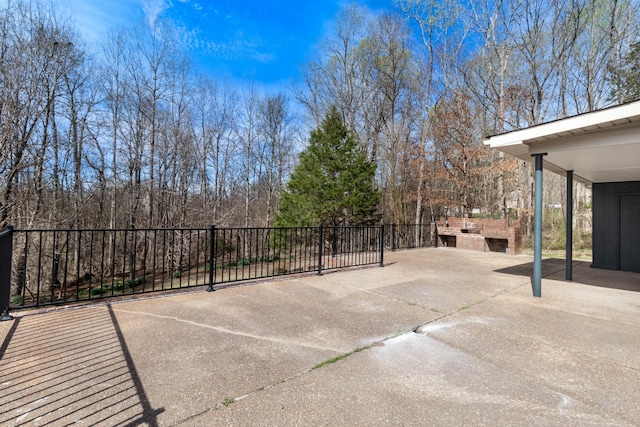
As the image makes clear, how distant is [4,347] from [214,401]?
80.4 inches

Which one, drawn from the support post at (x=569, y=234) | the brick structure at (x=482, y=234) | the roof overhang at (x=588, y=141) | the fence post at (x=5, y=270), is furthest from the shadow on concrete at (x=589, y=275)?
the fence post at (x=5, y=270)

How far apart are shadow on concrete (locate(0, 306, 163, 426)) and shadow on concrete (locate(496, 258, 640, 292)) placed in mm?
6681

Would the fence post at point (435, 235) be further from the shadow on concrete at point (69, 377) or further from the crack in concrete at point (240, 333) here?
the shadow on concrete at point (69, 377)

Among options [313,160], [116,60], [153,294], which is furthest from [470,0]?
[153,294]

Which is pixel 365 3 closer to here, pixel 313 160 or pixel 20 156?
pixel 313 160

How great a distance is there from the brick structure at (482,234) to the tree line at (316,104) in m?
1.57

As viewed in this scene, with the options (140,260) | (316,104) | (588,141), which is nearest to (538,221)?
(588,141)

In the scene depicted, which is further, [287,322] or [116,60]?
[116,60]

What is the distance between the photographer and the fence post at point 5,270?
284cm

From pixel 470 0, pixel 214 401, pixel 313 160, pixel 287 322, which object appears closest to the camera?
pixel 214 401

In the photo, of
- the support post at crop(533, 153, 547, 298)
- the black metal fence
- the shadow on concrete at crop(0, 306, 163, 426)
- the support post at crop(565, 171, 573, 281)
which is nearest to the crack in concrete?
the shadow on concrete at crop(0, 306, 163, 426)

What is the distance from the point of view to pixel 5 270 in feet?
9.61

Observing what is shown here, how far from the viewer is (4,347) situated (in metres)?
2.36

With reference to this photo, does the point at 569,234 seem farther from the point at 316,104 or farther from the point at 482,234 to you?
the point at 316,104
